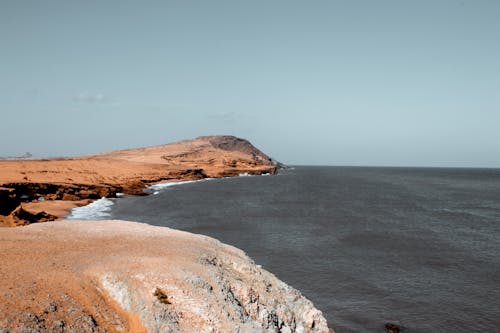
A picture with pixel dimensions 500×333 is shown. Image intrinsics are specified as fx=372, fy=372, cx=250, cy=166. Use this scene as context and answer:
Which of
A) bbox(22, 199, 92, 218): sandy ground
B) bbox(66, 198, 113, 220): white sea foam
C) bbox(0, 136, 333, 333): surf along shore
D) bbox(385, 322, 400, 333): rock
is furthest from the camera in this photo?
bbox(22, 199, 92, 218): sandy ground

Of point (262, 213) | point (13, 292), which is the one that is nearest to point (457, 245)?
point (262, 213)

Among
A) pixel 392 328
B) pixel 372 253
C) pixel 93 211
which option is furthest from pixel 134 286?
pixel 93 211

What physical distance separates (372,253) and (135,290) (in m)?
27.5

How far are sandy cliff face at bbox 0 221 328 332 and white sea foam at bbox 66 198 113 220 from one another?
93.7 feet

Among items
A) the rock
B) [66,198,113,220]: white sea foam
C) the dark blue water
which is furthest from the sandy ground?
the rock

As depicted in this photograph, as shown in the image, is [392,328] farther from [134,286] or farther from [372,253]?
[372,253]

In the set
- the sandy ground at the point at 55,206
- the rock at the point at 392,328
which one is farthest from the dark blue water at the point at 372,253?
the sandy ground at the point at 55,206

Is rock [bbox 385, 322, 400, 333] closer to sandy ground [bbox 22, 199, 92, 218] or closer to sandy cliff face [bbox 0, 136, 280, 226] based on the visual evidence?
sandy cliff face [bbox 0, 136, 280, 226]

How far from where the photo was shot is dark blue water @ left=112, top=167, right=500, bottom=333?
23.7 metres

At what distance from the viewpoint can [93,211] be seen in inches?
2165

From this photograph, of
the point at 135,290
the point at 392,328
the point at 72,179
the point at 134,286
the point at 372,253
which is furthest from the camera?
the point at 72,179

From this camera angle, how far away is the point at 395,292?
26703 mm

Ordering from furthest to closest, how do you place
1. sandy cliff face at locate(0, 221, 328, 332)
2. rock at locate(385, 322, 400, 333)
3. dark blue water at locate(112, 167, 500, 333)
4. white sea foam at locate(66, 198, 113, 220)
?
white sea foam at locate(66, 198, 113, 220) → dark blue water at locate(112, 167, 500, 333) → rock at locate(385, 322, 400, 333) → sandy cliff face at locate(0, 221, 328, 332)

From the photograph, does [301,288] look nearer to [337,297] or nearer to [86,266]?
[337,297]
